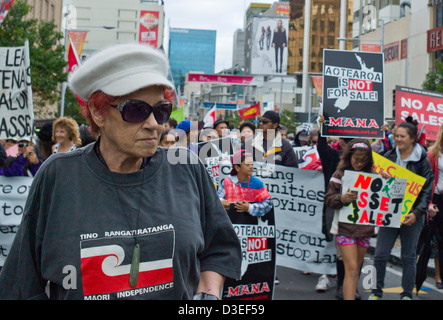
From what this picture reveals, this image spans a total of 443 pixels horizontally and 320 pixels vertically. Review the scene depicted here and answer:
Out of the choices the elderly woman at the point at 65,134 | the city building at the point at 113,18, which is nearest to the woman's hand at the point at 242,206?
the elderly woman at the point at 65,134

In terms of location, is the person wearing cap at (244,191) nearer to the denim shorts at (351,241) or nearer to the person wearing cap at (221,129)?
the denim shorts at (351,241)

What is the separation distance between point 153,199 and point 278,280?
19.8 feet

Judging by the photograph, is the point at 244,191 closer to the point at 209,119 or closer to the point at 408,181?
the point at 408,181

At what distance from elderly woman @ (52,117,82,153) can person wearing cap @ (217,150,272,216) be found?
1915 millimetres

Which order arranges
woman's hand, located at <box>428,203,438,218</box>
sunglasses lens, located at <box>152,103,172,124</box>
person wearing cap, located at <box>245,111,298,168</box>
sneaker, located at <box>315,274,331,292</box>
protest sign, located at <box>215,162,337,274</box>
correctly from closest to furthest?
sunglasses lens, located at <box>152,103,172,124</box> < woman's hand, located at <box>428,203,438,218</box> < sneaker, located at <box>315,274,331,292</box> < protest sign, located at <box>215,162,337,274</box> < person wearing cap, located at <box>245,111,298,168</box>

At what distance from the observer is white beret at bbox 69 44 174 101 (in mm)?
2062

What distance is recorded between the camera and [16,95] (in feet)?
23.3

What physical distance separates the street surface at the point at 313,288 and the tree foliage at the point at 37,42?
20.1 metres

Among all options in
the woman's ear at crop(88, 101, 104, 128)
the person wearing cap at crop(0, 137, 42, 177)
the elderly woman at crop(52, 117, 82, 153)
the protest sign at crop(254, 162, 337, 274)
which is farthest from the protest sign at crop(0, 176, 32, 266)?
the woman's ear at crop(88, 101, 104, 128)

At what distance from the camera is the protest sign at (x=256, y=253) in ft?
18.4

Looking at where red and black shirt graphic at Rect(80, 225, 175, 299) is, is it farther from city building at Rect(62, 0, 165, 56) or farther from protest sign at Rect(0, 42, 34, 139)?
city building at Rect(62, 0, 165, 56)

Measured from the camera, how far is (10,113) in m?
7.01

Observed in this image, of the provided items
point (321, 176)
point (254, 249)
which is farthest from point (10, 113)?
point (321, 176)
